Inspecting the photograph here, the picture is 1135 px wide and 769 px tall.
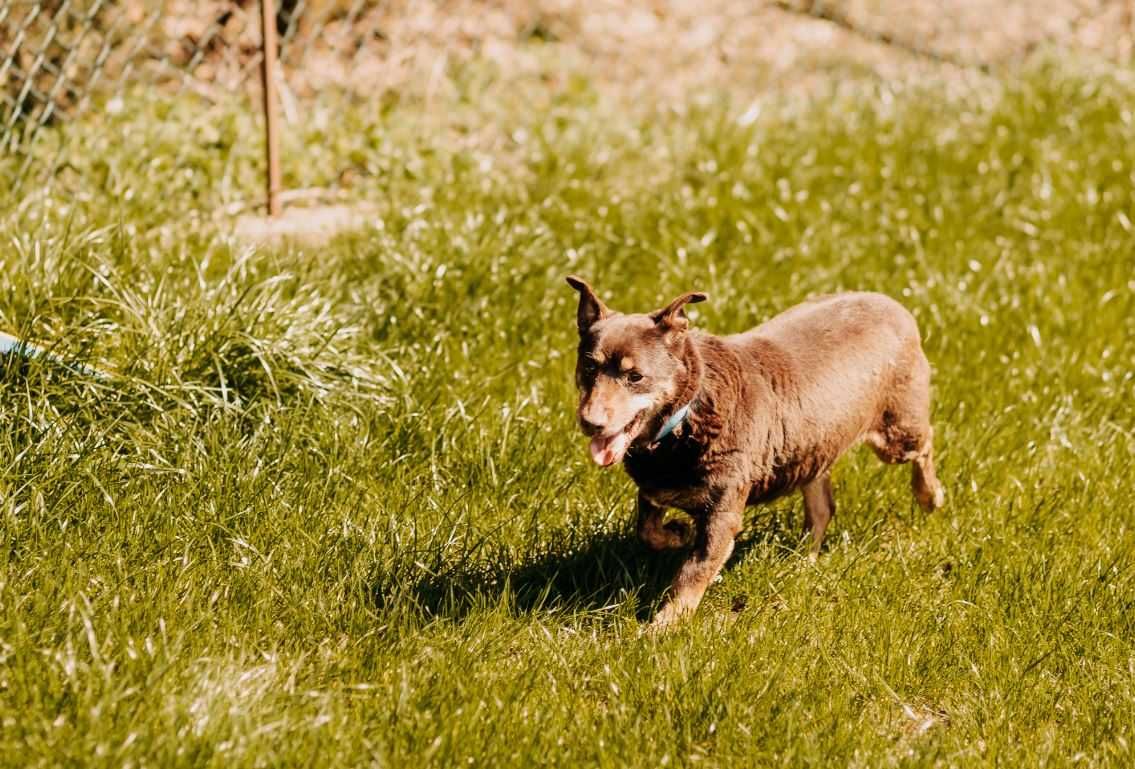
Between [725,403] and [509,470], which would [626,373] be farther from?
[509,470]

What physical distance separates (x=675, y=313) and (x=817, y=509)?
1.15m

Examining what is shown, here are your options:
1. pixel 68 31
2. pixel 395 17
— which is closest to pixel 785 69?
pixel 395 17

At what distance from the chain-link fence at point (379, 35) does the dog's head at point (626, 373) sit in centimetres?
333

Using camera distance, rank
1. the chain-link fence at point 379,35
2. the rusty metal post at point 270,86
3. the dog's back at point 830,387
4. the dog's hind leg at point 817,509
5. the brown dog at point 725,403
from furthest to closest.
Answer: the chain-link fence at point 379,35, the rusty metal post at point 270,86, the dog's hind leg at point 817,509, the dog's back at point 830,387, the brown dog at point 725,403

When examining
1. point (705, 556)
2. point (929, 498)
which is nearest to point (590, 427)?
point (705, 556)

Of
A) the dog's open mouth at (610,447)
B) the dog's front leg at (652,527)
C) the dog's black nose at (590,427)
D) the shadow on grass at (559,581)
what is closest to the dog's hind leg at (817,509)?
the shadow on grass at (559,581)

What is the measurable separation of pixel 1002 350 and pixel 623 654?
2978 millimetres

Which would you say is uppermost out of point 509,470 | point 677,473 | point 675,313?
point 675,313

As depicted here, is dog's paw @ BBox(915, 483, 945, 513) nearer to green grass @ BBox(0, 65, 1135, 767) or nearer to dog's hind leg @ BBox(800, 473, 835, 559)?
green grass @ BBox(0, 65, 1135, 767)

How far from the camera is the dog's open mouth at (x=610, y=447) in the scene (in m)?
4.02

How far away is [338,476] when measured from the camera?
4730mm

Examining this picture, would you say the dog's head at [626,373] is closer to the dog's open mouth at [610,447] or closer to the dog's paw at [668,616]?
the dog's open mouth at [610,447]

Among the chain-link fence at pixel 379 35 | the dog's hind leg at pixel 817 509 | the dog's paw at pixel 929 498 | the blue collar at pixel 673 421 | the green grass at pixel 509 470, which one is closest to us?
the green grass at pixel 509 470

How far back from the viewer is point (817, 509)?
498 centimetres
